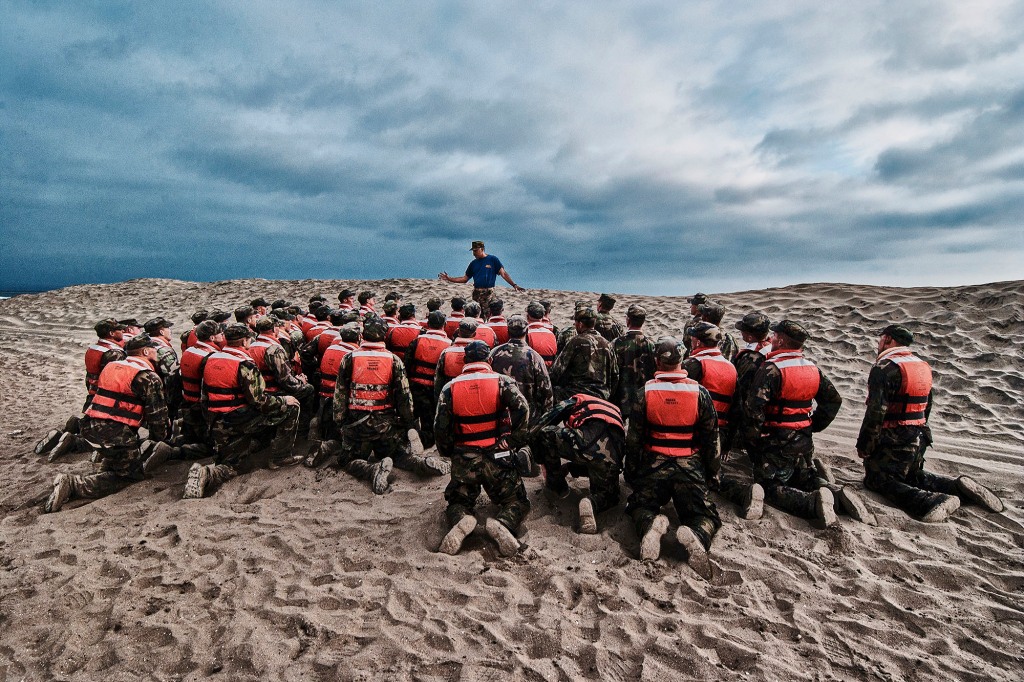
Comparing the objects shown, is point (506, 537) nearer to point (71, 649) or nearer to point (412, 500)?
point (412, 500)

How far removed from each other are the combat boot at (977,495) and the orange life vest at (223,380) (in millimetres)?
8793

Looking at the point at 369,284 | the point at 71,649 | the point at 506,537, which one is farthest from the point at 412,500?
the point at 369,284

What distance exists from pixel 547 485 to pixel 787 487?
8.65 feet

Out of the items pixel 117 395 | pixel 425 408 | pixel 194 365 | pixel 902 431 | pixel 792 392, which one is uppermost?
pixel 792 392

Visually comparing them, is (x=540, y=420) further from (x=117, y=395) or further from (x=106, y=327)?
(x=106, y=327)

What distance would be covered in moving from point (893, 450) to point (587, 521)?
3797mm

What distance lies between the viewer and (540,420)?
225 inches

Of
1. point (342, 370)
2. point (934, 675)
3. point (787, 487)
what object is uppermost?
point (342, 370)

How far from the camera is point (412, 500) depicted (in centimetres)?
599

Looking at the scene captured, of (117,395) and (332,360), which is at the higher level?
(332,360)

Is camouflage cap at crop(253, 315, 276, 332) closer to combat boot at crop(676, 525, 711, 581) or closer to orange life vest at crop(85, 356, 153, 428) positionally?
orange life vest at crop(85, 356, 153, 428)

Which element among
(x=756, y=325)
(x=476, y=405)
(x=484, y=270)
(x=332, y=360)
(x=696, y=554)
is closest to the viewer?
(x=696, y=554)

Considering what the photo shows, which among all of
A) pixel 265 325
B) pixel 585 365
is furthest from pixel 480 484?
pixel 265 325

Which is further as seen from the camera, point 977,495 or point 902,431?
point 902,431
